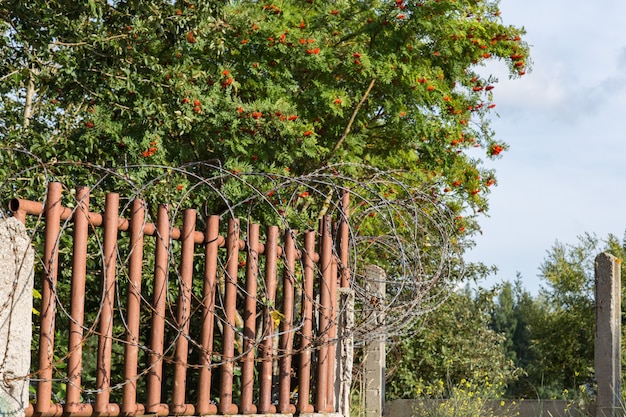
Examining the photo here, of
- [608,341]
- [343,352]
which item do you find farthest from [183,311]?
[608,341]

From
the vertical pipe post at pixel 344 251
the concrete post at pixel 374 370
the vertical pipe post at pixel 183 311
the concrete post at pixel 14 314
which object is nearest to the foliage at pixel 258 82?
the concrete post at pixel 374 370

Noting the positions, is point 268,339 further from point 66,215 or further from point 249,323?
point 66,215

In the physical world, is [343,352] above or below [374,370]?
above

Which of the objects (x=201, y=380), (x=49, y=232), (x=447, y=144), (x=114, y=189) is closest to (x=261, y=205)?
(x=114, y=189)

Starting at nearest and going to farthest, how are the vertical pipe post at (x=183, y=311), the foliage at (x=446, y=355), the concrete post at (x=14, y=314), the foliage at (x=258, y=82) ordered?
the concrete post at (x=14, y=314), the vertical pipe post at (x=183, y=311), the foliage at (x=258, y=82), the foliage at (x=446, y=355)

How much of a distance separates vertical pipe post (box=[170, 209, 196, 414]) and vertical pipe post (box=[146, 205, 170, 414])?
0.12 m

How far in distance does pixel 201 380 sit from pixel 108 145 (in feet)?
15.6

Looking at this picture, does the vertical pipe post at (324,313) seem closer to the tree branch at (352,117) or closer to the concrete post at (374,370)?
the concrete post at (374,370)

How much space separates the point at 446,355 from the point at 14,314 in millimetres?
10610

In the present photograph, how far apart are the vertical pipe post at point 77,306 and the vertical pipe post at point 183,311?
697 millimetres

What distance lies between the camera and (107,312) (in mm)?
5262

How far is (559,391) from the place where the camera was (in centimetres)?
2044

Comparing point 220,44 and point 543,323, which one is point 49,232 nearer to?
point 220,44

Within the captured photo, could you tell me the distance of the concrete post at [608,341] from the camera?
1063 cm
